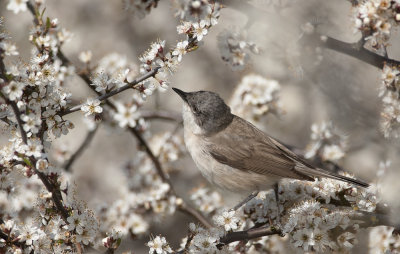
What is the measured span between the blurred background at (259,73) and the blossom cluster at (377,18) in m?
0.25

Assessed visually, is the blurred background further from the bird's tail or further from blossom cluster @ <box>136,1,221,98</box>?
blossom cluster @ <box>136,1,221,98</box>

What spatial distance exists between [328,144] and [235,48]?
168cm

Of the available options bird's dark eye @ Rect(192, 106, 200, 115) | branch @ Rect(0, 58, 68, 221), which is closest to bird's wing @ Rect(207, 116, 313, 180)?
bird's dark eye @ Rect(192, 106, 200, 115)

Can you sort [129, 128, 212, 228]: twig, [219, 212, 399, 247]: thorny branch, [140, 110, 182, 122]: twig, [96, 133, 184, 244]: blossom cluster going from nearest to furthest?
[219, 212, 399, 247]: thorny branch → [129, 128, 212, 228]: twig → [96, 133, 184, 244]: blossom cluster → [140, 110, 182, 122]: twig

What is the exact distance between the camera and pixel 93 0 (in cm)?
930

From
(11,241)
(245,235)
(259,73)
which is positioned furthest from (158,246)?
(259,73)

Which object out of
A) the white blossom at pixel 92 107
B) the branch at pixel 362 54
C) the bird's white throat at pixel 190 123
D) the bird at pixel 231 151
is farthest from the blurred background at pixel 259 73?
the white blossom at pixel 92 107

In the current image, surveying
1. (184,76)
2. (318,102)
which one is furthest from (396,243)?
(184,76)

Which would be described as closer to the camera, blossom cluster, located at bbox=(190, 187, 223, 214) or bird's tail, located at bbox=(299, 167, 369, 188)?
bird's tail, located at bbox=(299, 167, 369, 188)

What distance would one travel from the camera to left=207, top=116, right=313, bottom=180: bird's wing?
16.5 feet

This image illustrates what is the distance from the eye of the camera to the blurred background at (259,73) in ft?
16.8

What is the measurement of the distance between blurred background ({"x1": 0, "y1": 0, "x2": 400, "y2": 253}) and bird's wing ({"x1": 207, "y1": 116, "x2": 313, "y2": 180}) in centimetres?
54

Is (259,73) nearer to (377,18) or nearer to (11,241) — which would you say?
(377,18)

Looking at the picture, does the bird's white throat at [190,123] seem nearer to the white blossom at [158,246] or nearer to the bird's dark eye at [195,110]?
the bird's dark eye at [195,110]
